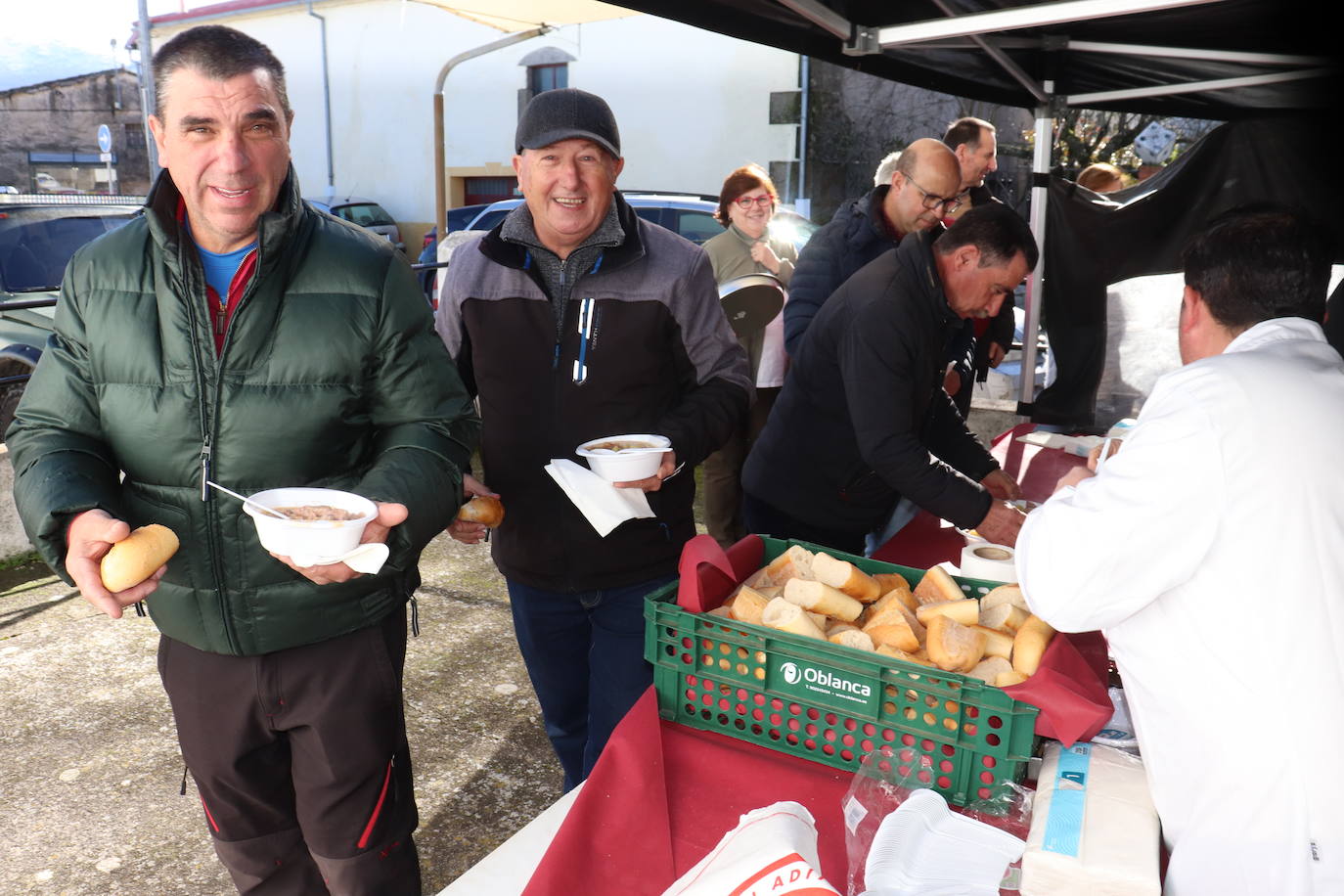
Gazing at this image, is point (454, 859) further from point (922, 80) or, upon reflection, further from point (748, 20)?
point (922, 80)

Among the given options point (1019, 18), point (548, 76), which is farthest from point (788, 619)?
point (548, 76)

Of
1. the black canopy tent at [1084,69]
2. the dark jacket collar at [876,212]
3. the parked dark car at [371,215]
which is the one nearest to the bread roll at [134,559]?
the black canopy tent at [1084,69]

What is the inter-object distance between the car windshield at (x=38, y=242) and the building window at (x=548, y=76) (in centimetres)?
1177

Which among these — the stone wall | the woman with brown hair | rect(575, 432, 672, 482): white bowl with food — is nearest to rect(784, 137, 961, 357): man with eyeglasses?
the woman with brown hair

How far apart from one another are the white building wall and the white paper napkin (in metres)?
13.1

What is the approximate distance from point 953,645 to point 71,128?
33.6 meters

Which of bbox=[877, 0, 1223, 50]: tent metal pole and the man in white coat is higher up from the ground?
bbox=[877, 0, 1223, 50]: tent metal pole

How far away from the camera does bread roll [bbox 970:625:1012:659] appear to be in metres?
1.64

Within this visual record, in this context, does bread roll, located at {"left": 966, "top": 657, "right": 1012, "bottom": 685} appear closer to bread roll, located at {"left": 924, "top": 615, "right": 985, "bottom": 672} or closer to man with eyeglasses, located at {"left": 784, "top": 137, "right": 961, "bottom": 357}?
bread roll, located at {"left": 924, "top": 615, "right": 985, "bottom": 672}

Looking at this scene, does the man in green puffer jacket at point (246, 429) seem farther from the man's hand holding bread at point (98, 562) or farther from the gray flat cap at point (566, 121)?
the gray flat cap at point (566, 121)

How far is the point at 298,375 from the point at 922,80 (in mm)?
3536

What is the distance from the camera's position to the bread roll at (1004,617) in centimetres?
175

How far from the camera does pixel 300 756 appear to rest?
197 centimetres

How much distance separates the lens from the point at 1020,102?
5.02 metres
